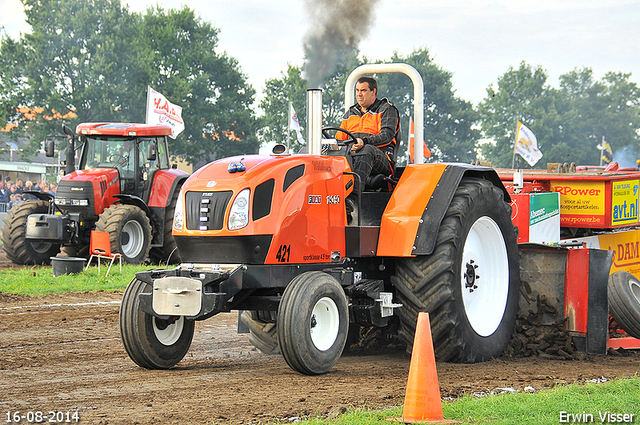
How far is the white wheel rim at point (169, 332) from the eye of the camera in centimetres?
587

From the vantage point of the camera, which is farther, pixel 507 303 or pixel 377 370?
pixel 507 303

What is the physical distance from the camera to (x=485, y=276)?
700cm

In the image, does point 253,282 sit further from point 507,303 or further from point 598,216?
point 598,216

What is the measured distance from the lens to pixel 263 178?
5559mm

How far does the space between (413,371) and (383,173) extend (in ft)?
8.37

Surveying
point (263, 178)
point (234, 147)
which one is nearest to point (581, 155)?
point (234, 147)

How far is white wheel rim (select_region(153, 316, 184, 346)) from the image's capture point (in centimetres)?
587

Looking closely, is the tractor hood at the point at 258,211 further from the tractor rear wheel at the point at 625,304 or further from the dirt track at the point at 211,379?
the tractor rear wheel at the point at 625,304

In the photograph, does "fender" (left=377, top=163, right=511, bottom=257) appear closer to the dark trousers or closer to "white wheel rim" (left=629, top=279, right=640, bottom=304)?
the dark trousers

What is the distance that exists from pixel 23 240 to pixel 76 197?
148cm

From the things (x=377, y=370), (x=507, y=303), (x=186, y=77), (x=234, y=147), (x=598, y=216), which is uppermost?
(x=186, y=77)

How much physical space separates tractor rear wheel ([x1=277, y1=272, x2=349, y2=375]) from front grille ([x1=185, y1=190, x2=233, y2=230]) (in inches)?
29.3

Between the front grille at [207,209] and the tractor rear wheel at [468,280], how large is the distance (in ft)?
5.44

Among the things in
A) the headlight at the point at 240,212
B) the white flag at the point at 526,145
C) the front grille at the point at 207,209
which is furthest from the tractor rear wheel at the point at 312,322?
the white flag at the point at 526,145
